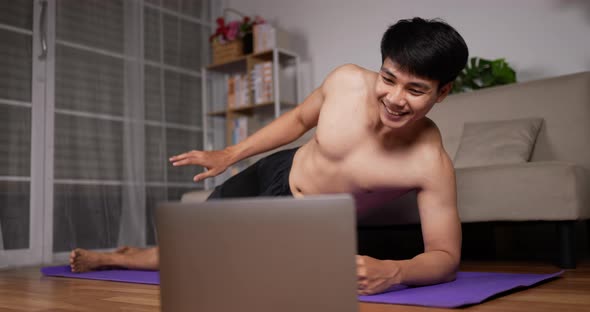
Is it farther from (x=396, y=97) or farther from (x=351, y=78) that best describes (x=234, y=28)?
(x=396, y=97)

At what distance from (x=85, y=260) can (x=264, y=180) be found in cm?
77

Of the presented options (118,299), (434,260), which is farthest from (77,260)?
(434,260)

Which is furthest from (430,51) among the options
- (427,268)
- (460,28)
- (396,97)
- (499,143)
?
(460,28)

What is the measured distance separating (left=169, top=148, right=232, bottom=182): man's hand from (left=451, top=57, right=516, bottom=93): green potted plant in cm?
182

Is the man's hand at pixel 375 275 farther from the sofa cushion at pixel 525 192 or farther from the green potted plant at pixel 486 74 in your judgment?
the green potted plant at pixel 486 74

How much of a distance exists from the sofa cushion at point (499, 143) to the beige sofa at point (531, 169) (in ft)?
0.29

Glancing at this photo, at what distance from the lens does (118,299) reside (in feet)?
4.38

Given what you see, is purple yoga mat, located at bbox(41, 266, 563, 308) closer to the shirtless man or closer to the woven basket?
the shirtless man

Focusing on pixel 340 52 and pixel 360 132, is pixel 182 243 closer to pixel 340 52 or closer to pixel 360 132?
pixel 360 132

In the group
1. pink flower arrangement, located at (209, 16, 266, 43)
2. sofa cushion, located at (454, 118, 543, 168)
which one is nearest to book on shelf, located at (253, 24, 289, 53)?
pink flower arrangement, located at (209, 16, 266, 43)

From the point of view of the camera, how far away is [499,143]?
7.50 ft

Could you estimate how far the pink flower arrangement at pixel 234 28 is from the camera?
13.0 feet

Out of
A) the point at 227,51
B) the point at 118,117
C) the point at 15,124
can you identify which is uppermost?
the point at 227,51

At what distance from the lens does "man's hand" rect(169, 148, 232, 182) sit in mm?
1360
